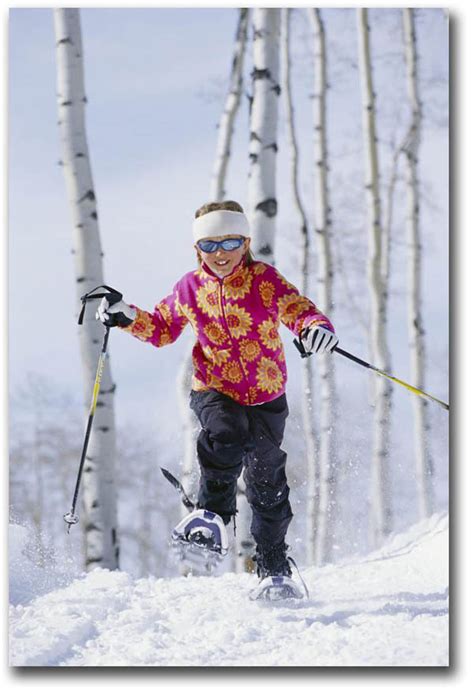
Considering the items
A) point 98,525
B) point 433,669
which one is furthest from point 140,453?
point 433,669

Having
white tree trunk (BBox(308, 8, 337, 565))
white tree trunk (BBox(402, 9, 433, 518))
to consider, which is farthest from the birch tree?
white tree trunk (BBox(402, 9, 433, 518))

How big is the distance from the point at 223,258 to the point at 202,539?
0.88 metres

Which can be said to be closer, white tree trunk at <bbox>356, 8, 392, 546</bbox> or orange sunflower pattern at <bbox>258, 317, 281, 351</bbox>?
orange sunflower pattern at <bbox>258, 317, 281, 351</bbox>

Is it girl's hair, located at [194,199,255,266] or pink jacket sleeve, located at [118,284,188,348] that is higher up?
girl's hair, located at [194,199,255,266]

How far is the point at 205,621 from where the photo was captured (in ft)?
8.97

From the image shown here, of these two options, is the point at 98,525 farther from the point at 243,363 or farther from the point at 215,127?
the point at 215,127

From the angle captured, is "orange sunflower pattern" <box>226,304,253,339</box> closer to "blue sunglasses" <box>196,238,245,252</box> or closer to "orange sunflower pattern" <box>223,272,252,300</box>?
"orange sunflower pattern" <box>223,272,252,300</box>

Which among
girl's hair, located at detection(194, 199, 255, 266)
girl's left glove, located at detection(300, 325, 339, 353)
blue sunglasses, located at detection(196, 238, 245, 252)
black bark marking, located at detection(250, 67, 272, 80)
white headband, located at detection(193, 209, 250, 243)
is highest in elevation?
black bark marking, located at detection(250, 67, 272, 80)

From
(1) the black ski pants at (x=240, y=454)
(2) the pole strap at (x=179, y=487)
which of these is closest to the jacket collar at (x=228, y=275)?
(1) the black ski pants at (x=240, y=454)

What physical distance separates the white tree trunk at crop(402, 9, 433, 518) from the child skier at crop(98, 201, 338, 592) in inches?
114

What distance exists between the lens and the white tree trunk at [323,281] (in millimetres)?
5086

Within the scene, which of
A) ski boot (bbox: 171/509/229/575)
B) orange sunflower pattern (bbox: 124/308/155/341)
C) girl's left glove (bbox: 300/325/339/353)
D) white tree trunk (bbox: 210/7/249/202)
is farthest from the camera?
white tree trunk (bbox: 210/7/249/202)

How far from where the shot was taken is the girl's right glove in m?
2.69

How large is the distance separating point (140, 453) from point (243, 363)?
3.47 m
